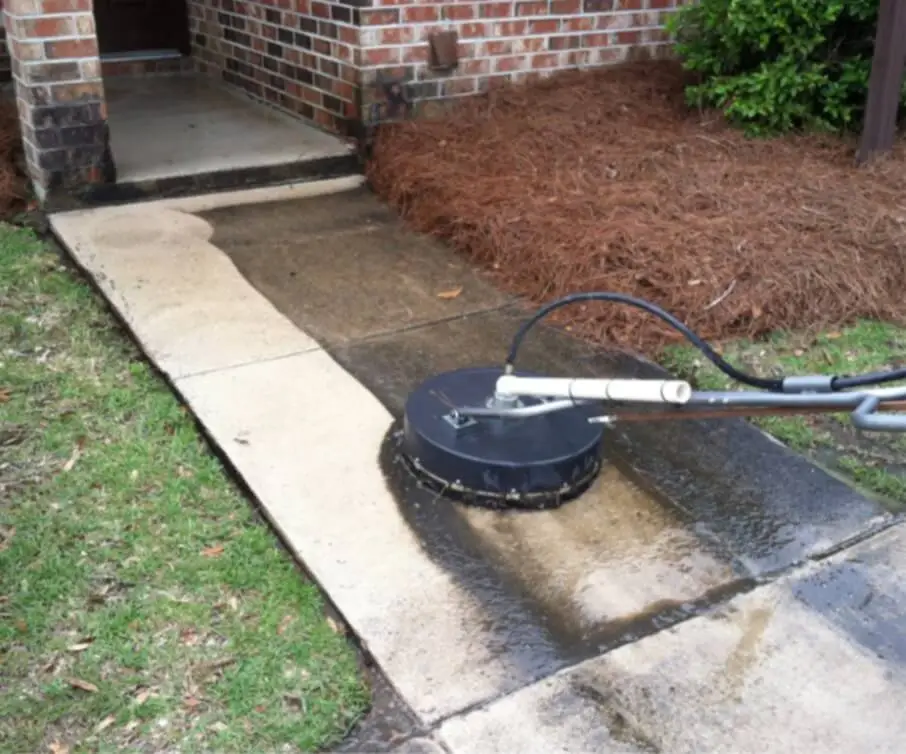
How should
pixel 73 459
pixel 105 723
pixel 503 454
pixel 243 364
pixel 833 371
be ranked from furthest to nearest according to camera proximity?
pixel 833 371, pixel 243 364, pixel 73 459, pixel 503 454, pixel 105 723

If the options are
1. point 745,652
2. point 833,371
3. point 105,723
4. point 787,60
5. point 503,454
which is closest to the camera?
point 105,723

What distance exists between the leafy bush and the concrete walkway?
2.24 m

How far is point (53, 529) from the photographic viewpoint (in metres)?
2.70

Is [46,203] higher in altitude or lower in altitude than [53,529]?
higher

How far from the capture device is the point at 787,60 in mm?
5223

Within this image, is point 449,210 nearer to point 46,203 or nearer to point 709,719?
point 46,203

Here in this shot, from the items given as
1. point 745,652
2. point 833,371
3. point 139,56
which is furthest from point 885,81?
point 139,56

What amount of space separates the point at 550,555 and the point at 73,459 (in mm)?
1447

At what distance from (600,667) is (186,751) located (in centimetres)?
90

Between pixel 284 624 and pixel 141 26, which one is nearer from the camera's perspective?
pixel 284 624

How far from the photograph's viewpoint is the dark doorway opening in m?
7.28

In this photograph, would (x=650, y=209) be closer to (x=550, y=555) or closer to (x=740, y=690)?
(x=550, y=555)

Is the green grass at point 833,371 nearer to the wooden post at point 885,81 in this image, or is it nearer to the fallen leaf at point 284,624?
the wooden post at point 885,81

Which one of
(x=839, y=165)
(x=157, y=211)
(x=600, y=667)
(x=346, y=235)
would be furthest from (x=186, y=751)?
(x=839, y=165)
